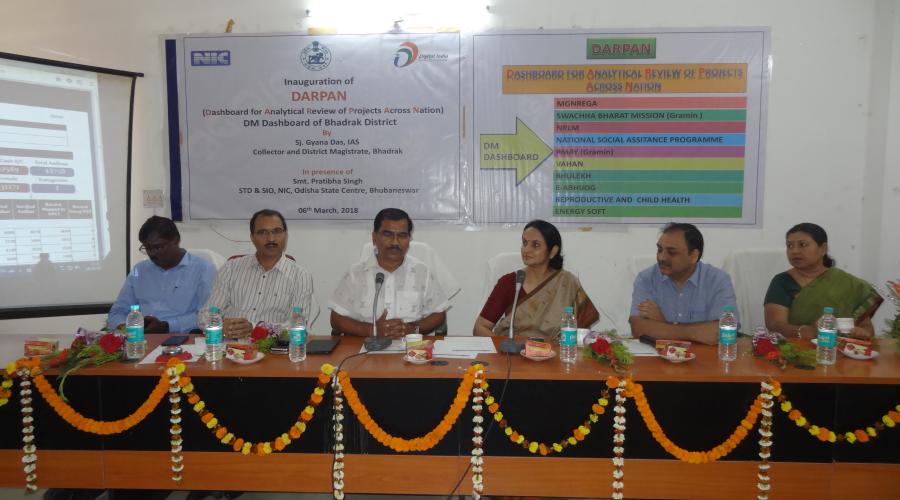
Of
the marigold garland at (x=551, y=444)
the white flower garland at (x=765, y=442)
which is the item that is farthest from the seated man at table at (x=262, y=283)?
the white flower garland at (x=765, y=442)

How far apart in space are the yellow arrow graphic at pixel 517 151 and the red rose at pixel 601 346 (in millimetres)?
1879

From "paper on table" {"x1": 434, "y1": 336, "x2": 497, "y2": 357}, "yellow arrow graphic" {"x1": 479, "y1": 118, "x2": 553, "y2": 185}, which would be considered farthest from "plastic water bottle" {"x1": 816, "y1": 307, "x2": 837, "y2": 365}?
"yellow arrow graphic" {"x1": 479, "y1": 118, "x2": 553, "y2": 185}

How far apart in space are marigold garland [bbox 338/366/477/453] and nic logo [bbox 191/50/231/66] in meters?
2.88

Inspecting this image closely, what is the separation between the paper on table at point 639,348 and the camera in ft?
7.47

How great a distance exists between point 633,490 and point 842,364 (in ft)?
3.32

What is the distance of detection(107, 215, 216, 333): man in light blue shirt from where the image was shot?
3064 mm

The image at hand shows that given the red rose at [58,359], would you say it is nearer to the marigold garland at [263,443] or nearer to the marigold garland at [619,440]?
the marigold garland at [263,443]

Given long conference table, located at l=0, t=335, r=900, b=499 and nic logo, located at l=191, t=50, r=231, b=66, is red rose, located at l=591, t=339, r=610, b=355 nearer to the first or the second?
long conference table, located at l=0, t=335, r=900, b=499

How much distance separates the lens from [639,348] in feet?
7.77

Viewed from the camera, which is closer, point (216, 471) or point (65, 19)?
point (216, 471)

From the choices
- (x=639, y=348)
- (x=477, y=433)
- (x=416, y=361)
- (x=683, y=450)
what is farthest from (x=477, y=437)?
(x=639, y=348)

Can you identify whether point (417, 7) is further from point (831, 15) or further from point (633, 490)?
point (633, 490)

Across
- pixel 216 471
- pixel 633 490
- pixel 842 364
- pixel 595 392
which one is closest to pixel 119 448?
pixel 216 471

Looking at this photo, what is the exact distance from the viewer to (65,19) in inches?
150
